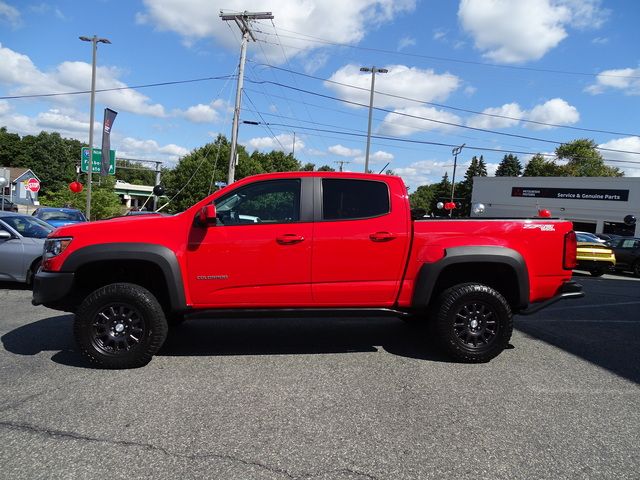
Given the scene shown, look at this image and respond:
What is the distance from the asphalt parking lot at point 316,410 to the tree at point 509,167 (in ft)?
381

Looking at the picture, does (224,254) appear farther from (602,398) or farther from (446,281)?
(602,398)

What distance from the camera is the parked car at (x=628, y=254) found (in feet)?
59.1

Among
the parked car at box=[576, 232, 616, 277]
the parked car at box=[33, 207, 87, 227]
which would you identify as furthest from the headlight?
the parked car at box=[576, 232, 616, 277]

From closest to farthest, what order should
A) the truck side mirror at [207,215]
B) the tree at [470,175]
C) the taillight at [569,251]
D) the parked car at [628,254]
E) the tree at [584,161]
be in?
the truck side mirror at [207,215], the taillight at [569,251], the parked car at [628,254], the tree at [584,161], the tree at [470,175]

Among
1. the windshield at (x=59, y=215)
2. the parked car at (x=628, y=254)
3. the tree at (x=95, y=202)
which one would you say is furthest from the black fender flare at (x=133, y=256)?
the tree at (x=95, y=202)

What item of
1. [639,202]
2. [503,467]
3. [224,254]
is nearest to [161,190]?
[224,254]

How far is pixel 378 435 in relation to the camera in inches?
129

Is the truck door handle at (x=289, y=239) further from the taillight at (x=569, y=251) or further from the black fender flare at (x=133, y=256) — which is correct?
the taillight at (x=569, y=251)

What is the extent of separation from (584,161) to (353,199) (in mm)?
89802

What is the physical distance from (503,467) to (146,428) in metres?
2.38

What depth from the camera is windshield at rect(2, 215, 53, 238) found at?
891 centimetres

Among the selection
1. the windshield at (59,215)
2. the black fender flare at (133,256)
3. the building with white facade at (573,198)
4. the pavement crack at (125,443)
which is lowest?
the pavement crack at (125,443)

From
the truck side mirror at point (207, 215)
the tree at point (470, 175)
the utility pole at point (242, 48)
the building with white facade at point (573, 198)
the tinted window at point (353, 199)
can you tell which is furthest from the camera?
the tree at point (470, 175)

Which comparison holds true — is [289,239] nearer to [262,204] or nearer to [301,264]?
[301,264]
